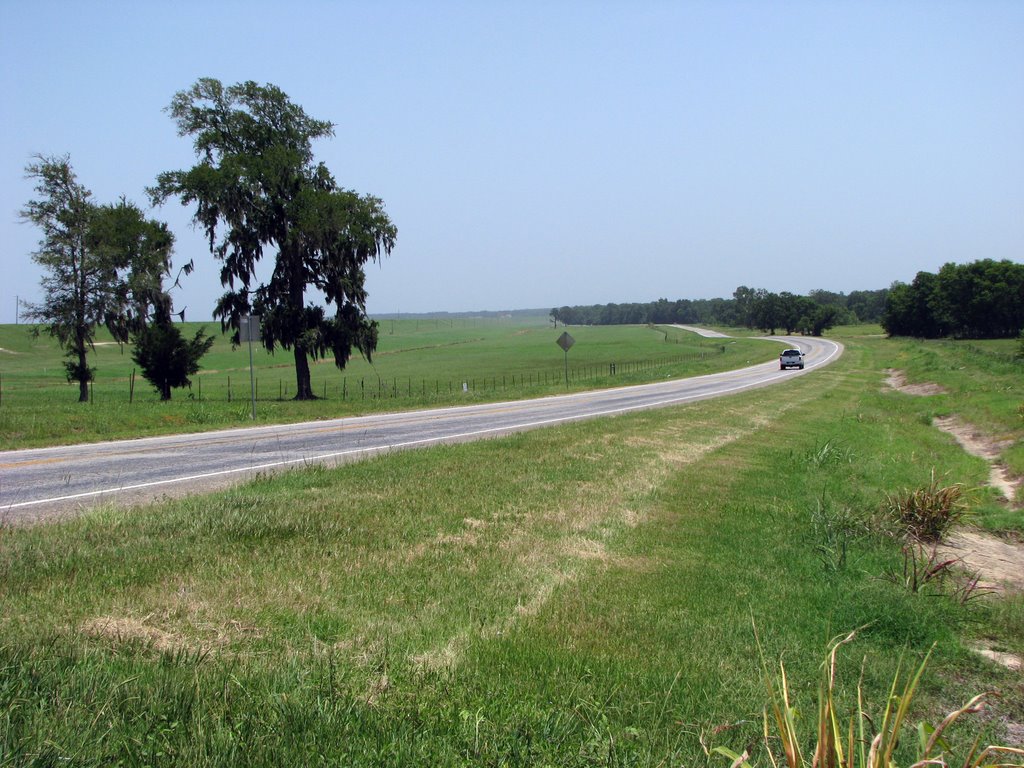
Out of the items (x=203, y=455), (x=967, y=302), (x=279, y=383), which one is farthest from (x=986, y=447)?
(x=967, y=302)

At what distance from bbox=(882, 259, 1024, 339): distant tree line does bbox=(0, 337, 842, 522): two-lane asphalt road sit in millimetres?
111286

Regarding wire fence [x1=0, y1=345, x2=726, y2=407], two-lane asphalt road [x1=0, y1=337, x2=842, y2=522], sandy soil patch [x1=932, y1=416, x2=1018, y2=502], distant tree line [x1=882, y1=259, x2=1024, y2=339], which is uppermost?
distant tree line [x1=882, y1=259, x2=1024, y2=339]

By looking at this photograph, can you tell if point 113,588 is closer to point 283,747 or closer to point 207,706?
point 207,706

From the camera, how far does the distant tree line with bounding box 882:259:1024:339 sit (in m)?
114

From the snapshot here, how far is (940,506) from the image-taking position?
11203 millimetres

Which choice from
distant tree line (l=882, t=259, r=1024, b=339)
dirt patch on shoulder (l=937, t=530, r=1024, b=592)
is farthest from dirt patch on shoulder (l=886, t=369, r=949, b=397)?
distant tree line (l=882, t=259, r=1024, b=339)

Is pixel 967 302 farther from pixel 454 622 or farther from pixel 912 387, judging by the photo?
pixel 454 622

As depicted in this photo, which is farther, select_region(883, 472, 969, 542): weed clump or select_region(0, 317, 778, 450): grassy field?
select_region(0, 317, 778, 450): grassy field

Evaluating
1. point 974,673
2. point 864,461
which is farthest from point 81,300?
point 974,673

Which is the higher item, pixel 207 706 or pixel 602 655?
pixel 207 706

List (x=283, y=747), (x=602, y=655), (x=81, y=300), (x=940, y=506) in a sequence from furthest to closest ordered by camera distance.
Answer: (x=81, y=300) < (x=940, y=506) < (x=602, y=655) < (x=283, y=747)

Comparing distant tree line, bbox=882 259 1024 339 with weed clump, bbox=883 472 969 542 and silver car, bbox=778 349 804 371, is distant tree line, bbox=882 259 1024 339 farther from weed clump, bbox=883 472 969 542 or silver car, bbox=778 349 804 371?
weed clump, bbox=883 472 969 542

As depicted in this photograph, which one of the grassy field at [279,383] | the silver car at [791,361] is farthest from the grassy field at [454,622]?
the silver car at [791,361]

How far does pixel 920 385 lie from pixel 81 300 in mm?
42169
